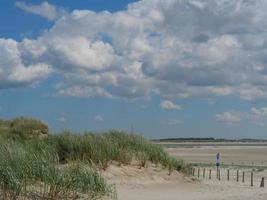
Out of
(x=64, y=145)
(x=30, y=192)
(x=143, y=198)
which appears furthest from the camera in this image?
(x=64, y=145)

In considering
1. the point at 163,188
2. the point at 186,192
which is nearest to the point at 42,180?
the point at 186,192

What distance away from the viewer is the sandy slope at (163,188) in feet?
67.7

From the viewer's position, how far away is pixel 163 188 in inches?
923

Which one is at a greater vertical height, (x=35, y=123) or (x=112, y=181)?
(x=35, y=123)

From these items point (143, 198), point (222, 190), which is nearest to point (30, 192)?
point (143, 198)

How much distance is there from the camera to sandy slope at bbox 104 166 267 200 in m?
20.6

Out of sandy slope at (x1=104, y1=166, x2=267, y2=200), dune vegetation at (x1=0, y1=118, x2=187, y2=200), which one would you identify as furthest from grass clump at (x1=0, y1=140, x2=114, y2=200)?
sandy slope at (x1=104, y1=166, x2=267, y2=200)

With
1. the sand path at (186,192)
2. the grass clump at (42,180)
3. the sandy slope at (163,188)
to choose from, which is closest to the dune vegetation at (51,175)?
the grass clump at (42,180)

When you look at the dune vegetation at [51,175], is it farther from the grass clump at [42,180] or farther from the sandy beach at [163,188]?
the sandy beach at [163,188]

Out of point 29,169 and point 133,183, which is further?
point 133,183

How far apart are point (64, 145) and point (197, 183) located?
605cm

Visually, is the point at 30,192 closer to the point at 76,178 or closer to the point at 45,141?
the point at 76,178

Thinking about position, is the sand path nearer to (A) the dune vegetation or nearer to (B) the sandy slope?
(B) the sandy slope

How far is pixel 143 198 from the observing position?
19.6 metres
